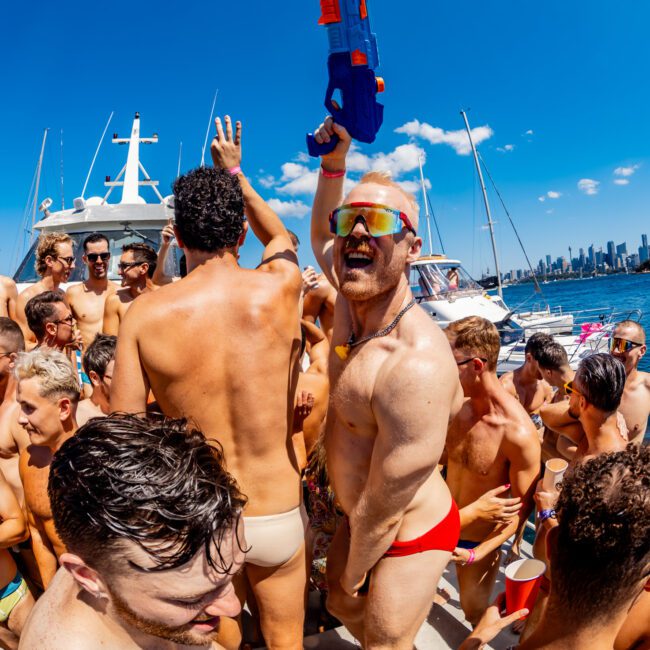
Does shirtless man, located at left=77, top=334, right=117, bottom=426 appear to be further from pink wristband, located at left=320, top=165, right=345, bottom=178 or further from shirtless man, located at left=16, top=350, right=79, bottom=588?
pink wristband, located at left=320, top=165, right=345, bottom=178

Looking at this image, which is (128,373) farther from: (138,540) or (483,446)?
(483,446)

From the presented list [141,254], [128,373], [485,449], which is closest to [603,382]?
[485,449]

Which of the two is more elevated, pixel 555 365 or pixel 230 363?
pixel 230 363

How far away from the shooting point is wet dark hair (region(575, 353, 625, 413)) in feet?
7.88

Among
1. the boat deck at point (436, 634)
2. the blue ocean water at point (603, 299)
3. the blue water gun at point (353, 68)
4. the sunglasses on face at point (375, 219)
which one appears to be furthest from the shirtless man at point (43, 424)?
the blue ocean water at point (603, 299)

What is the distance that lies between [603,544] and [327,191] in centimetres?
158

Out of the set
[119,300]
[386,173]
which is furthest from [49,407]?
[119,300]

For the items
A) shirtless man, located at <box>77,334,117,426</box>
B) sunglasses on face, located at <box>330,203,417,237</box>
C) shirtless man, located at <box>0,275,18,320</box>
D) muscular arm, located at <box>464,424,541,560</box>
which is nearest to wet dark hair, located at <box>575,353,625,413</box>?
muscular arm, located at <box>464,424,541,560</box>

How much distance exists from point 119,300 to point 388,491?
3506mm

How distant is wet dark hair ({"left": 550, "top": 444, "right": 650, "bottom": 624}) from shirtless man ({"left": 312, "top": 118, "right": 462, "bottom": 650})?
46 cm

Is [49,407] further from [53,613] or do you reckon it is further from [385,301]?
[385,301]

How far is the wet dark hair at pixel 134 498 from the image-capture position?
101 centimetres

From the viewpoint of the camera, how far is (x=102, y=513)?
39.4 inches

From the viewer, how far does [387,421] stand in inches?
66.1
